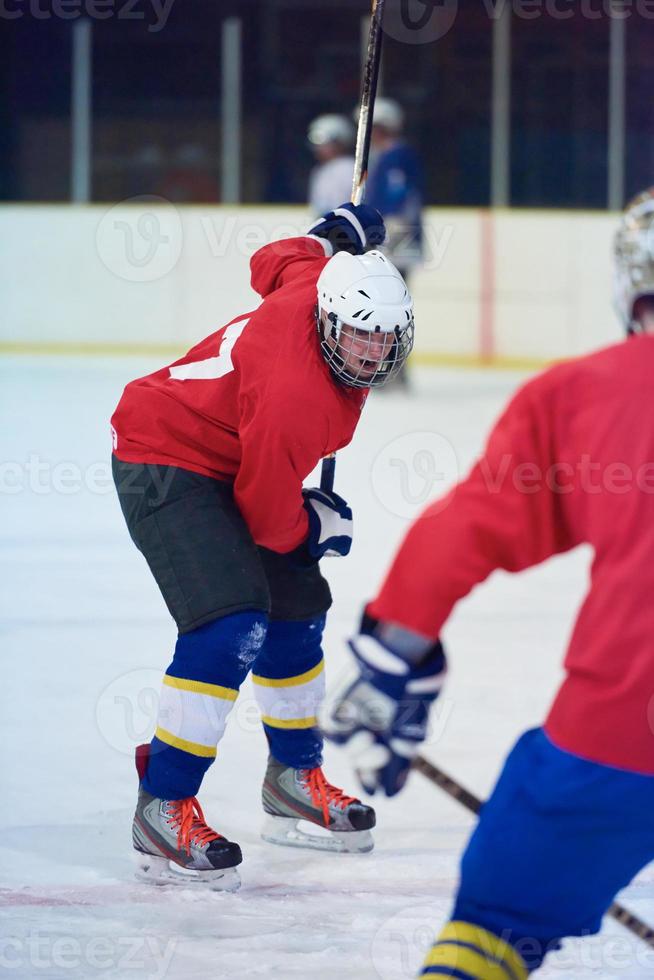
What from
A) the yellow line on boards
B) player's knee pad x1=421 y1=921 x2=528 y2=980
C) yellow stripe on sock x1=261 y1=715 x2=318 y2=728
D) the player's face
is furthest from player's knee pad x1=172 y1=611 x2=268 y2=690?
the yellow line on boards

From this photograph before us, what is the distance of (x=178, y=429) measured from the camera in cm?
247

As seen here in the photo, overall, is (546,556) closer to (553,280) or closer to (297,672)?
(297,672)

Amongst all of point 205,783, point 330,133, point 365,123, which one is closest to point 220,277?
point 330,133

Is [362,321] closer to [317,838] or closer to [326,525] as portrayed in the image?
[326,525]

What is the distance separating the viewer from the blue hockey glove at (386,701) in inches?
59.1

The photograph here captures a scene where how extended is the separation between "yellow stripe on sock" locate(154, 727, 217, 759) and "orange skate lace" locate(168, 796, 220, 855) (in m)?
0.10

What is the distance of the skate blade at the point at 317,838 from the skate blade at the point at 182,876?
0.61ft

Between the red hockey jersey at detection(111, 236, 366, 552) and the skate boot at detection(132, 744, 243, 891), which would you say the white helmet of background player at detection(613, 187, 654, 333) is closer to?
the red hockey jersey at detection(111, 236, 366, 552)

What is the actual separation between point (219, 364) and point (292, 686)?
56cm

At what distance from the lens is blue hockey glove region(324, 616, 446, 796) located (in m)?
1.50

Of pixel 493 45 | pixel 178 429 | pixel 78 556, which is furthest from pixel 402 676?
pixel 493 45

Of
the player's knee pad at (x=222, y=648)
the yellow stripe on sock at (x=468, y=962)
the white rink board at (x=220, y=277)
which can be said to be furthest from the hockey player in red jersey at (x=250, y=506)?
the white rink board at (x=220, y=277)

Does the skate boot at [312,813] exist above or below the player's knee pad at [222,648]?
below

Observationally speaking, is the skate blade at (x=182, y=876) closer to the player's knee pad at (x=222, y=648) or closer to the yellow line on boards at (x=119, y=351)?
the player's knee pad at (x=222, y=648)
